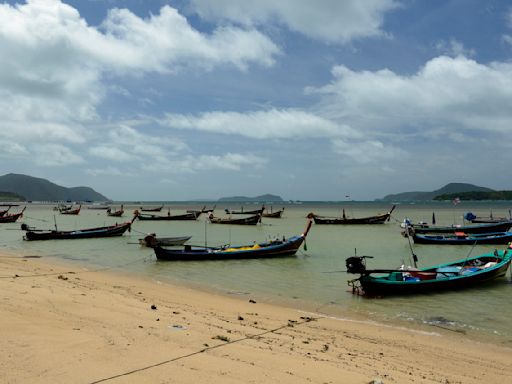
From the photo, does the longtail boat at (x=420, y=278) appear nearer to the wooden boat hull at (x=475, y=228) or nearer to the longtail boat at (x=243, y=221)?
the wooden boat hull at (x=475, y=228)

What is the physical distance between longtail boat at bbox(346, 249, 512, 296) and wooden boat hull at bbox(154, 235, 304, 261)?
7451 mm

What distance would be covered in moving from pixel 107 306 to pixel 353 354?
5.42 meters

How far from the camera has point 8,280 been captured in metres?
12.1

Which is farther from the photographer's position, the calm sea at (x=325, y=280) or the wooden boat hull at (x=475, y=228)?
the wooden boat hull at (x=475, y=228)

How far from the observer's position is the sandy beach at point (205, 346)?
5418 millimetres

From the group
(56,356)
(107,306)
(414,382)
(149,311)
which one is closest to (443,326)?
(414,382)

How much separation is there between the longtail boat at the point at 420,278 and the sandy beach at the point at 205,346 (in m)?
3.08

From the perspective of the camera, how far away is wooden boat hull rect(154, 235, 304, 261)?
69.6 ft

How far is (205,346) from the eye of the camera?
668cm

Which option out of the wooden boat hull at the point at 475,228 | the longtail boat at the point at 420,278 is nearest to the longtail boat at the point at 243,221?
the wooden boat hull at the point at 475,228

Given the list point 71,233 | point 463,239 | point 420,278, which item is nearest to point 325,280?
point 420,278

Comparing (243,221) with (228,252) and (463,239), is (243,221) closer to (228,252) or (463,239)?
(463,239)

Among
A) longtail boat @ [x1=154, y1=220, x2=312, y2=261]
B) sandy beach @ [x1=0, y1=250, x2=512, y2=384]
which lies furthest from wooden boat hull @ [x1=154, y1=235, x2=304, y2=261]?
sandy beach @ [x1=0, y1=250, x2=512, y2=384]

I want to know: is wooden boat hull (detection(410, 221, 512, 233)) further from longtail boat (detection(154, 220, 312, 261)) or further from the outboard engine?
the outboard engine
